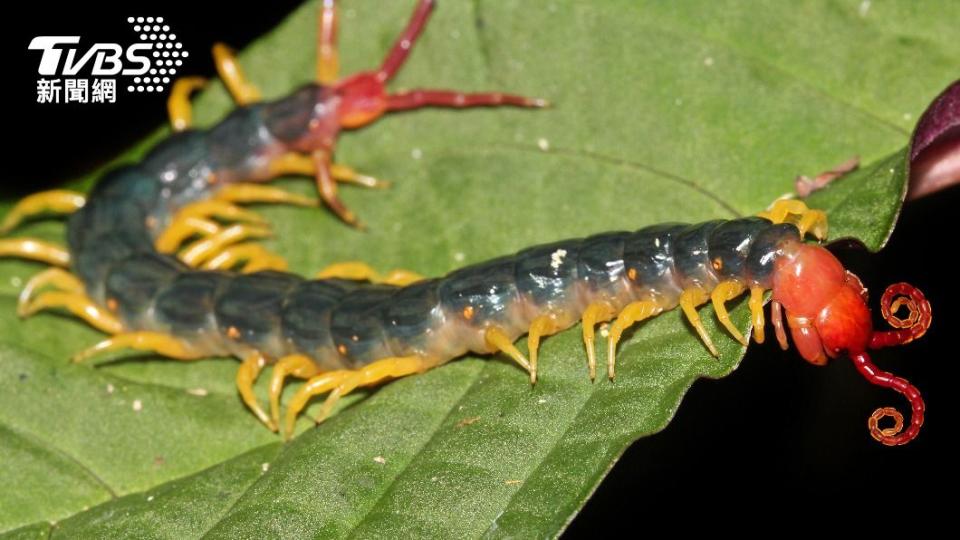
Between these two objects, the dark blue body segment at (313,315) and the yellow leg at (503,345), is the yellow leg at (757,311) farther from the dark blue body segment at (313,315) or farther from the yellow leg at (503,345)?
the dark blue body segment at (313,315)

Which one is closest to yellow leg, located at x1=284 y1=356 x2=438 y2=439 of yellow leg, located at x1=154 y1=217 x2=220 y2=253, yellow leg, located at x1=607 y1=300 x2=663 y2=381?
yellow leg, located at x1=607 y1=300 x2=663 y2=381

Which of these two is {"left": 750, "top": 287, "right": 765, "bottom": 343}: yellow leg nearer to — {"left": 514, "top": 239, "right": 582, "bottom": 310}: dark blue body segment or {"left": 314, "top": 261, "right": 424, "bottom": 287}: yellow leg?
{"left": 514, "top": 239, "right": 582, "bottom": 310}: dark blue body segment

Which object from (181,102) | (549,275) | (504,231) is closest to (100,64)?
(181,102)

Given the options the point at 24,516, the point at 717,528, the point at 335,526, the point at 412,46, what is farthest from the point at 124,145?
the point at 717,528

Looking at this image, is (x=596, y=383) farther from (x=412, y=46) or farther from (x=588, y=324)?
(x=412, y=46)

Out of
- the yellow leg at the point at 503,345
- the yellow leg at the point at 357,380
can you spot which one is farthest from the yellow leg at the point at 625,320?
the yellow leg at the point at 357,380

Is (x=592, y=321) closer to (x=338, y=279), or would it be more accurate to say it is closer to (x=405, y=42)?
(x=338, y=279)
